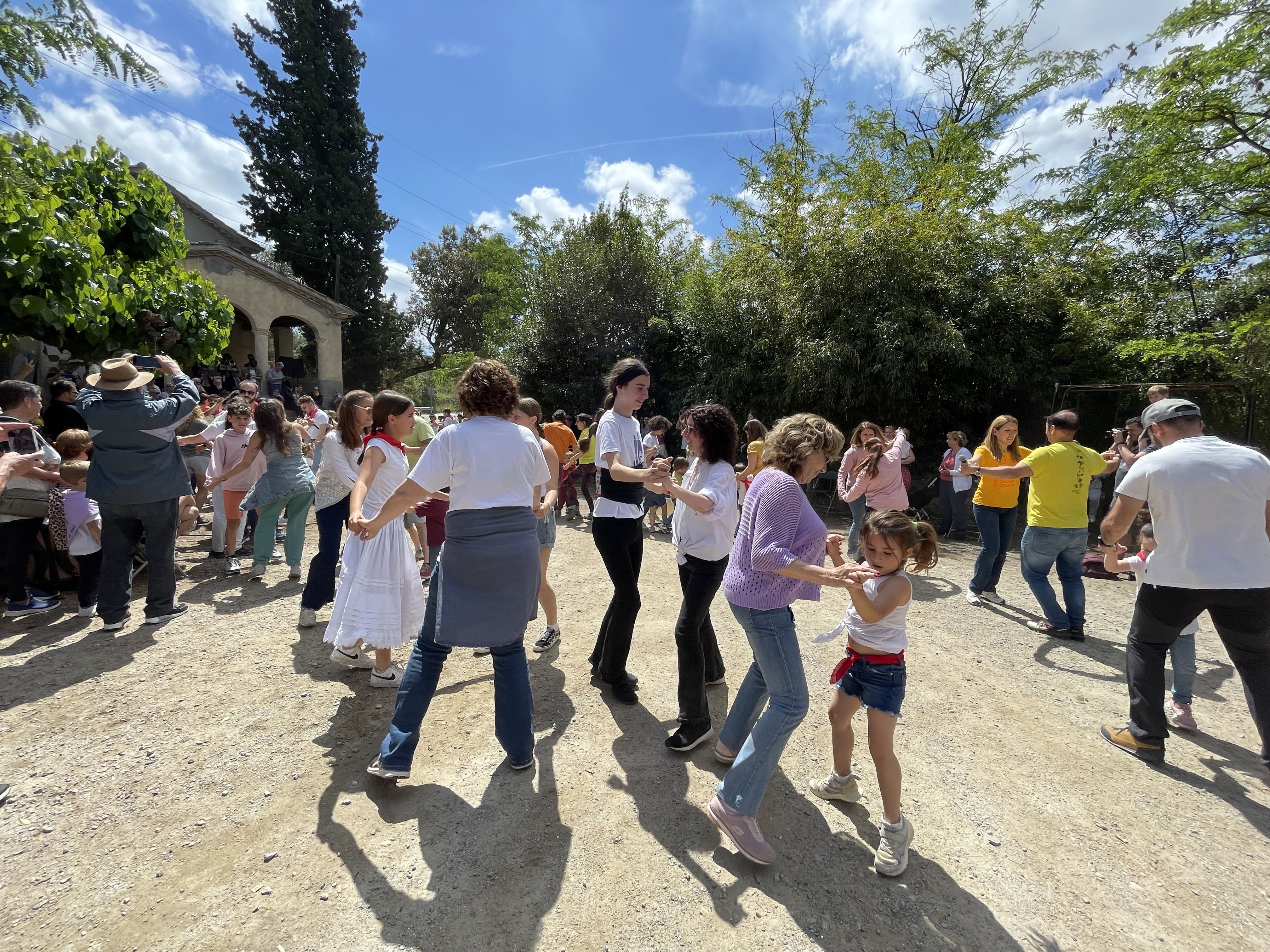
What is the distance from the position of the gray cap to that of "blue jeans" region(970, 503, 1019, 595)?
2223 millimetres

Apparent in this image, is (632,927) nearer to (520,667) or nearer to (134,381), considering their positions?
(520,667)

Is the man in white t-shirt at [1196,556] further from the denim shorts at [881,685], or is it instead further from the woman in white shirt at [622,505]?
the woman in white shirt at [622,505]

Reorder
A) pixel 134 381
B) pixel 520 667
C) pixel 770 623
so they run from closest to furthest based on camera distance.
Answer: pixel 770 623, pixel 520 667, pixel 134 381

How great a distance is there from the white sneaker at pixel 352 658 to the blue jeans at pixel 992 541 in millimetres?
5243

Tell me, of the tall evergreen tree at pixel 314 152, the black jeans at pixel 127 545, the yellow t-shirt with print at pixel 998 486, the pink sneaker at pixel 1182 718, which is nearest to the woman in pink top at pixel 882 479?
the yellow t-shirt with print at pixel 998 486

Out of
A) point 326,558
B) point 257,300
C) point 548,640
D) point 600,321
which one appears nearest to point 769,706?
point 548,640

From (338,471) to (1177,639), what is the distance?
5.21 meters

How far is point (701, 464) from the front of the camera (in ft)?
9.48

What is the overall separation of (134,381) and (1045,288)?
13.5m

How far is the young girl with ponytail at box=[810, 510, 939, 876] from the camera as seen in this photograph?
6.95 ft

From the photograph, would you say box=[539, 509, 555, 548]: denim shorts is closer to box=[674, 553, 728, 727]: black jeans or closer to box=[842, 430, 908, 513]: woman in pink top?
box=[674, 553, 728, 727]: black jeans

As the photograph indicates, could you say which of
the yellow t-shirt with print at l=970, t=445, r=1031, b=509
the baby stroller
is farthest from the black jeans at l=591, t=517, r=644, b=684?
the baby stroller

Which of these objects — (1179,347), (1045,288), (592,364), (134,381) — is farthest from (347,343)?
(1179,347)

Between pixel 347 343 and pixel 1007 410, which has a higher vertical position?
pixel 347 343
